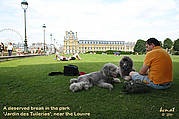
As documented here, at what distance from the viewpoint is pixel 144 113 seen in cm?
178

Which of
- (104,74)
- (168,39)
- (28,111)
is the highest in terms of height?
(168,39)

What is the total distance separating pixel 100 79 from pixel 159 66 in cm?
137

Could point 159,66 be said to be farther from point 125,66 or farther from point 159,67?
point 125,66

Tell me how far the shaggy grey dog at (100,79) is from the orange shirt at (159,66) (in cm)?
79

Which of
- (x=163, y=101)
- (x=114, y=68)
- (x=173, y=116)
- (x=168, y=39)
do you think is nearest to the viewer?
(x=173, y=116)

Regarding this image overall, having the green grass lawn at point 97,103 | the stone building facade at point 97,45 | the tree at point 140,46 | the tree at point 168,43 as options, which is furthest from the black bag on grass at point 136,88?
the stone building facade at point 97,45

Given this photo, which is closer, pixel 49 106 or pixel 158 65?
pixel 49 106

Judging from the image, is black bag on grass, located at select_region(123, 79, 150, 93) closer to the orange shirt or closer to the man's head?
the orange shirt

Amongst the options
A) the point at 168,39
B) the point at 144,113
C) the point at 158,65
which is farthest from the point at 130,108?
the point at 168,39

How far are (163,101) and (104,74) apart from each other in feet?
4.27

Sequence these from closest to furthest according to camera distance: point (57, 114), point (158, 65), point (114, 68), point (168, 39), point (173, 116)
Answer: point (173, 116) → point (57, 114) → point (158, 65) → point (114, 68) → point (168, 39)

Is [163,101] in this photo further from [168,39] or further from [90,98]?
[168,39]

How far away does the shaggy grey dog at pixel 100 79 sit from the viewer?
2741 millimetres

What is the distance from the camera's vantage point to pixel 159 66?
257cm
